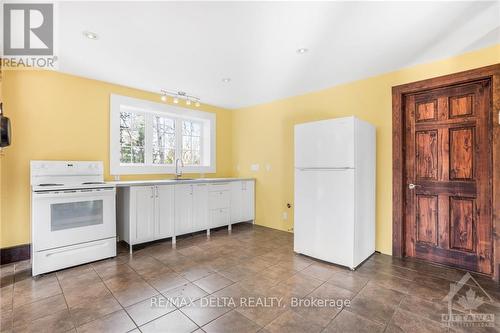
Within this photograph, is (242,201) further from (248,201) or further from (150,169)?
(150,169)

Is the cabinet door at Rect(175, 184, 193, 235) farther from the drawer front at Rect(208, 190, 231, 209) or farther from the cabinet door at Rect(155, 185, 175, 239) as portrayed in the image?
the drawer front at Rect(208, 190, 231, 209)

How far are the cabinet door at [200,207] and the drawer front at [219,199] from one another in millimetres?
113

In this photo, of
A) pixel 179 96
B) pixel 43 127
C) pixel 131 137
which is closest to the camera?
pixel 43 127

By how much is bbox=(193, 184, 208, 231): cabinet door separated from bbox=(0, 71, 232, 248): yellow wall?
1.35m

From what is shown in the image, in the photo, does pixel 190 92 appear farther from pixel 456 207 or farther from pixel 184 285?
pixel 456 207

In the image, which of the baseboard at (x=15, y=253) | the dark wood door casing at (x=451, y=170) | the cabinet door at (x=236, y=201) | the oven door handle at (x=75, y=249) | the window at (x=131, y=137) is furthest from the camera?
the cabinet door at (x=236, y=201)

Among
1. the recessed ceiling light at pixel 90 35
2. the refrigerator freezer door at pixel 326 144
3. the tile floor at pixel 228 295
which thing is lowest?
the tile floor at pixel 228 295

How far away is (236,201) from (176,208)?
1220mm

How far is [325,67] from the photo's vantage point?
9.71 ft

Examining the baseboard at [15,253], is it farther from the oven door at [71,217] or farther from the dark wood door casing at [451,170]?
the dark wood door casing at [451,170]

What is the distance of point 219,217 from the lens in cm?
415

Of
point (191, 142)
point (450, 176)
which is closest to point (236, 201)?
point (191, 142)

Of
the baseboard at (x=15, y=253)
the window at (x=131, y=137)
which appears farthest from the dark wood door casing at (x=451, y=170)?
the baseboard at (x=15, y=253)

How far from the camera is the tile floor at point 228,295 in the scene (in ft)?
5.62
